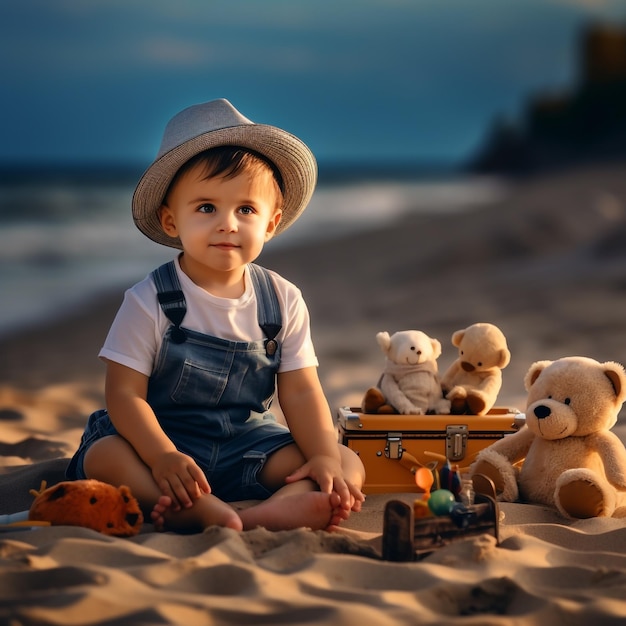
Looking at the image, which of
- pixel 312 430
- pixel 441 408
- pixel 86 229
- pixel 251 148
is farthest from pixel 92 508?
pixel 86 229

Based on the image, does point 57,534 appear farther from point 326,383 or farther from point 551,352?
point 551,352

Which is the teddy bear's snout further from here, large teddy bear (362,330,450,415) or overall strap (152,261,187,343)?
overall strap (152,261,187,343)

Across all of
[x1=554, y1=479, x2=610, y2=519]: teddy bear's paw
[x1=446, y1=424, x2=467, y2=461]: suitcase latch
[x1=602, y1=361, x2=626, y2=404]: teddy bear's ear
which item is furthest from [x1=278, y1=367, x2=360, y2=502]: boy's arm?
[x1=602, y1=361, x2=626, y2=404]: teddy bear's ear

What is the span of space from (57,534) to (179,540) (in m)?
0.36

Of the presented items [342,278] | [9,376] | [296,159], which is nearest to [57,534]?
[296,159]

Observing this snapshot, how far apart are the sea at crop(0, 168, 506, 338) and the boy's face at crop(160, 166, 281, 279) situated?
606 cm

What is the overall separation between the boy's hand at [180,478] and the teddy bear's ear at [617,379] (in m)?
1.48

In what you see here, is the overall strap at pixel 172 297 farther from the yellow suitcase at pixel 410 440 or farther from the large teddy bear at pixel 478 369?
the large teddy bear at pixel 478 369

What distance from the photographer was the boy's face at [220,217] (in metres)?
3.21

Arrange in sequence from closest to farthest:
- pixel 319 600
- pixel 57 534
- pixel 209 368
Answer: pixel 319 600, pixel 57 534, pixel 209 368

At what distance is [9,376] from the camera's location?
21.9 feet

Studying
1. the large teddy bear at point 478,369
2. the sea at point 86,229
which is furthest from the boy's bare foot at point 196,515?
the sea at point 86,229

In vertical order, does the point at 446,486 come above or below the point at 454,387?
below

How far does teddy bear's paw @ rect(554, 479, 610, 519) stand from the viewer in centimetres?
316
